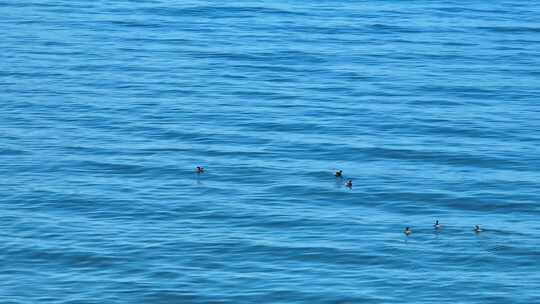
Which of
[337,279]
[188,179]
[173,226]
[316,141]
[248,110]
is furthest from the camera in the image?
[248,110]

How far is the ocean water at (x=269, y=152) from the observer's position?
2320 inches

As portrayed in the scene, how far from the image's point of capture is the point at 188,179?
234 feet

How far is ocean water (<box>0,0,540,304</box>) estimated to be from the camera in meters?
58.9

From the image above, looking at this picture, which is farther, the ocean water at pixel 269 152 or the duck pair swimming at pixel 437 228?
the duck pair swimming at pixel 437 228

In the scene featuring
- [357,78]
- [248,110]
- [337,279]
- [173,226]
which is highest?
[357,78]

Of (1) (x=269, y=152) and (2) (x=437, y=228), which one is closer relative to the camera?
(2) (x=437, y=228)

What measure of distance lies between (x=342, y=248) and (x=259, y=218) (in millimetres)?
6008

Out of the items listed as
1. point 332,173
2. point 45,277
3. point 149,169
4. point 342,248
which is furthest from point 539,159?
point 45,277

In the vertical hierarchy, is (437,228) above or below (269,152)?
below

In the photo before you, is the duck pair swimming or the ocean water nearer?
the ocean water

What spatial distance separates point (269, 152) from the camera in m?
76.1

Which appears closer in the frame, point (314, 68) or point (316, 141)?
point (316, 141)

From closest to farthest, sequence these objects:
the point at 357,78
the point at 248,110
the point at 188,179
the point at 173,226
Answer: the point at 173,226 < the point at 188,179 < the point at 248,110 < the point at 357,78

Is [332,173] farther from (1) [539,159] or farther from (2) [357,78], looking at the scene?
(2) [357,78]
